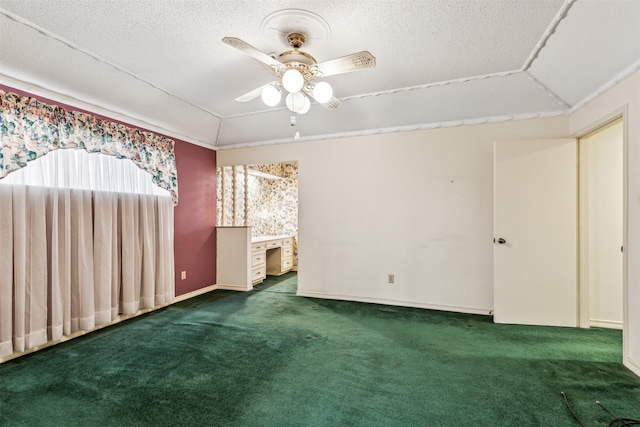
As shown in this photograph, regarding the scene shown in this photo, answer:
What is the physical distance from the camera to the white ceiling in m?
2.00

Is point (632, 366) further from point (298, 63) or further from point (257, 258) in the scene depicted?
Result: point (257, 258)

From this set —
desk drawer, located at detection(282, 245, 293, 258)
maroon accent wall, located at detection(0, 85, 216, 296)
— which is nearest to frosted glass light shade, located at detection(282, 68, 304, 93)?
maroon accent wall, located at detection(0, 85, 216, 296)

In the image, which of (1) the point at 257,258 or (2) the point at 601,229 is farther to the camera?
(1) the point at 257,258

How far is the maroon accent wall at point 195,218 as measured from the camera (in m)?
4.20

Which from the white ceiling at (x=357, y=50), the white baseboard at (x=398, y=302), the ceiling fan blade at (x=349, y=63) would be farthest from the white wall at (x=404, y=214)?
the ceiling fan blade at (x=349, y=63)

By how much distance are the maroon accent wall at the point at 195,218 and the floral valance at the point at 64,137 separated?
1.24 ft

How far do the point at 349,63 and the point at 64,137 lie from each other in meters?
2.69

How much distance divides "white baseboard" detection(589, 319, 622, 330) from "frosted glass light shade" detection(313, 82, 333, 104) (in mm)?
3611

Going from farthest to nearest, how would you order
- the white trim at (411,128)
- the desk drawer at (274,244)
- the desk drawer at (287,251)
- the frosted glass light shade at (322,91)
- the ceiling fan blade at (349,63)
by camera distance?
1. the desk drawer at (287,251)
2. the desk drawer at (274,244)
3. the white trim at (411,128)
4. the frosted glass light shade at (322,91)
5. the ceiling fan blade at (349,63)

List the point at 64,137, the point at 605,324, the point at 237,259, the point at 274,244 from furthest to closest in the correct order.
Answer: the point at 274,244
the point at 237,259
the point at 605,324
the point at 64,137

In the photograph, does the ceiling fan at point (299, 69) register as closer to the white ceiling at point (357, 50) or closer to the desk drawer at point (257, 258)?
the white ceiling at point (357, 50)

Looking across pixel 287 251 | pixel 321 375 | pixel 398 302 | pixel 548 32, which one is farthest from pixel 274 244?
pixel 548 32

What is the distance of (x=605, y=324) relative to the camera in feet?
10.3

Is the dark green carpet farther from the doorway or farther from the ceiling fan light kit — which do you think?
the ceiling fan light kit
